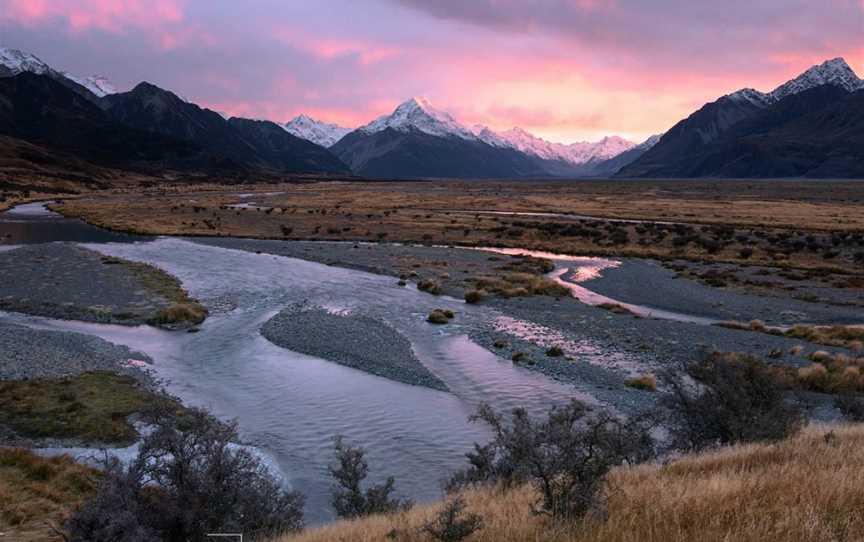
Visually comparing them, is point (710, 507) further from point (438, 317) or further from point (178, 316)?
point (178, 316)

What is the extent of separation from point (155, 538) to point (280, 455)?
789 centimetres

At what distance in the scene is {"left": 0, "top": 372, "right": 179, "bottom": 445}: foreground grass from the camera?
1670 cm

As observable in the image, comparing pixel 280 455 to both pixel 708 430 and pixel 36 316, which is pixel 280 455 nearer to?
pixel 708 430

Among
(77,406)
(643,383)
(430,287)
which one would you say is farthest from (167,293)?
(643,383)

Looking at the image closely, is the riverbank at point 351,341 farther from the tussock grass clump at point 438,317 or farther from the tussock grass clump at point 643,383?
the tussock grass clump at point 643,383

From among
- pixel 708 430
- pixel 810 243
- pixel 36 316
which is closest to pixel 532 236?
pixel 810 243

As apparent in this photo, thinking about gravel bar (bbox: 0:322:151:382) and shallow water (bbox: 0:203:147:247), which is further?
shallow water (bbox: 0:203:147:247)

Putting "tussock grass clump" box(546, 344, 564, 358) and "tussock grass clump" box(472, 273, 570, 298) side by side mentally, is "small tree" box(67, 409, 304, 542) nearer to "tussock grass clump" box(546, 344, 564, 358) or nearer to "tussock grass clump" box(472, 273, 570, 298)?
"tussock grass clump" box(546, 344, 564, 358)

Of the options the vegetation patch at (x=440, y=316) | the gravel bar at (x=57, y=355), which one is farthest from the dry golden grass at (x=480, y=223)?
the gravel bar at (x=57, y=355)

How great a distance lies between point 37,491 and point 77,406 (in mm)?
6118

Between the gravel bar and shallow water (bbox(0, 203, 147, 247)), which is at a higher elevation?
shallow water (bbox(0, 203, 147, 247))

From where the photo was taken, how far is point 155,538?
8570 millimetres

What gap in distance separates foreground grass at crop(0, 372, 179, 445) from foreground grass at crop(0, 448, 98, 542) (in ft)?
7.16

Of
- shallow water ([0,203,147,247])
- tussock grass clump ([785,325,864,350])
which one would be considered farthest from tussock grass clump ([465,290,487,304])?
shallow water ([0,203,147,247])
